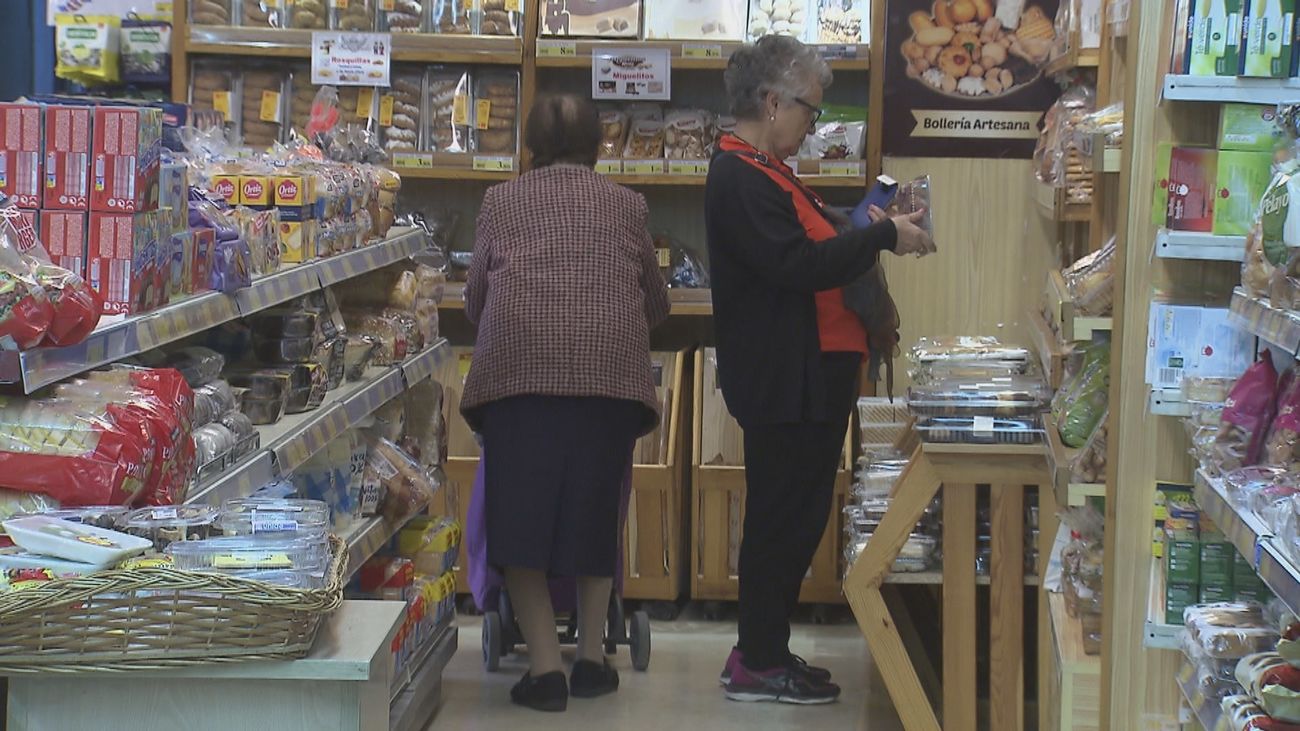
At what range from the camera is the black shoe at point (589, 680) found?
4.35 metres

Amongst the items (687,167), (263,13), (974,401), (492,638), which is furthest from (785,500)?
(263,13)

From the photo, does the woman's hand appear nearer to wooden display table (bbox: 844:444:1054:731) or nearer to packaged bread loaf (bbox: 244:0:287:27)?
wooden display table (bbox: 844:444:1054:731)

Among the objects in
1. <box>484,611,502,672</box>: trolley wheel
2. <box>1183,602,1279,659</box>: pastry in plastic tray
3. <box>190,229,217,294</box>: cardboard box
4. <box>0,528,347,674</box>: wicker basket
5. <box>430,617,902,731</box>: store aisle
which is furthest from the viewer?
<box>484,611,502,672</box>: trolley wheel

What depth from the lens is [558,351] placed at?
394cm

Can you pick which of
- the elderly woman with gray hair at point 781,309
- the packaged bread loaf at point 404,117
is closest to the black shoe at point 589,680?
the elderly woman with gray hair at point 781,309

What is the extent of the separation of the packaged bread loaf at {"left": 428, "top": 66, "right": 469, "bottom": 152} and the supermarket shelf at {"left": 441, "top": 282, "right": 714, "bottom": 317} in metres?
0.48

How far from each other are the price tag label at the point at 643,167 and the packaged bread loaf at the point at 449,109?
55cm

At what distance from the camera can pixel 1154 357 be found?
2625mm

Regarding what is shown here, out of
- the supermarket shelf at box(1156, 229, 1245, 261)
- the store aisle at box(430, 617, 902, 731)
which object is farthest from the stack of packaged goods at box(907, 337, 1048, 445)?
the supermarket shelf at box(1156, 229, 1245, 261)

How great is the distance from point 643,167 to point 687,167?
0.14 meters

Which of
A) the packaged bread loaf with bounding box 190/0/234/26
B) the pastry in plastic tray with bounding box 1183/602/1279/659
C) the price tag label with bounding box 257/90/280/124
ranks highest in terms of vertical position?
the packaged bread loaf with bounding box 190/0/234/26

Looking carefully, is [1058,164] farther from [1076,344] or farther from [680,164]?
[680,164]

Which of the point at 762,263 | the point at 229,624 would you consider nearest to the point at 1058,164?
the point at 762,263

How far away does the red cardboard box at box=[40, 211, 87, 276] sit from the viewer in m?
2.51
